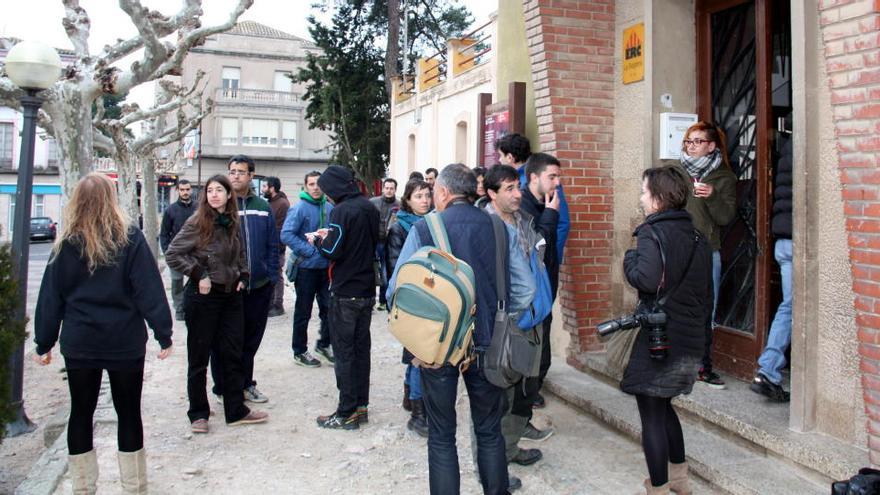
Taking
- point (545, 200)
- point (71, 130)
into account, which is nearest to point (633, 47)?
point (545, 200)

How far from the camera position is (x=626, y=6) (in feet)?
20.5

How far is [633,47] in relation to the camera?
6105 millimetres

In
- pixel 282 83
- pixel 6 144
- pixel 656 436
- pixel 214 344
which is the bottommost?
pixel 656 436

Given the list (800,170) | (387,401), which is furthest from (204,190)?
(800,170)

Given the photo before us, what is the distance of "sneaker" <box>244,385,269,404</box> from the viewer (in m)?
6.02

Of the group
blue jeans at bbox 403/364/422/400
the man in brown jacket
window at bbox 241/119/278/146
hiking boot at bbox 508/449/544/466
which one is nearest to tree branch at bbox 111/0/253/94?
the man in brown jacket

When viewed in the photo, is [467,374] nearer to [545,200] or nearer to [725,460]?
[545,200]

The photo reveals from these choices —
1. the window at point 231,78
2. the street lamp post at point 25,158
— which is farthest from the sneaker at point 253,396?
the window at point 231,78

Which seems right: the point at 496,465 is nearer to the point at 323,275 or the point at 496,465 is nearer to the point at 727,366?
the point at 727,366

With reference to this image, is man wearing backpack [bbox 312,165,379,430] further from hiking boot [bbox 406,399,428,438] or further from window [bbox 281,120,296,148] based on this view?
window [bbox 281,120,296,148]

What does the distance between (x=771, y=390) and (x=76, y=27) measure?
35.8 ft

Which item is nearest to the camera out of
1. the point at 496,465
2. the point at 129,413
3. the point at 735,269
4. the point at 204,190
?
the point at 496,465

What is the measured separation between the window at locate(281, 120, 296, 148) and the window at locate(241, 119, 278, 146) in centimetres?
47

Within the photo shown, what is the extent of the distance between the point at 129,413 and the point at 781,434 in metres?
3.74
